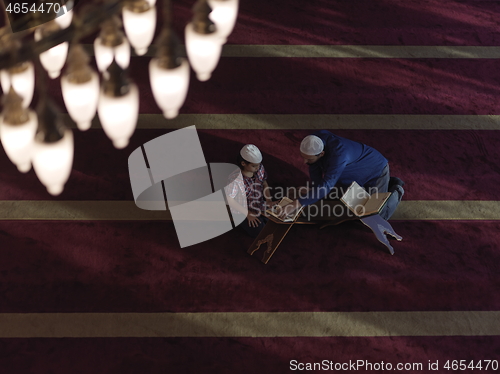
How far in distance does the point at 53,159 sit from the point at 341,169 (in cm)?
262

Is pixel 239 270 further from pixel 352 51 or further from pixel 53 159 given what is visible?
pixel 352 51

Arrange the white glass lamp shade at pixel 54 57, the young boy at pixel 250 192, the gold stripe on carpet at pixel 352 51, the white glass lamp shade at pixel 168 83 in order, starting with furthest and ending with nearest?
1. the gold stripe on carpet at pixel 352 51
2. the young boy at pixel 250 192
3. the white glass lamp shade at pixel 54 57
4. the white glass lamp shade at pixel 168 83

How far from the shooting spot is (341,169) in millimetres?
3893

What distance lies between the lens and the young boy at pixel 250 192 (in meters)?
4.05

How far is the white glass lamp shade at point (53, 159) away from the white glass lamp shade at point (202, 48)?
57cm

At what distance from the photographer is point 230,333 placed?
3.74 meters

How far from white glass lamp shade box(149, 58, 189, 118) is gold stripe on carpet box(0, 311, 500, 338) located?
2.33m

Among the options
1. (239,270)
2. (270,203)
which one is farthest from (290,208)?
(239,270)

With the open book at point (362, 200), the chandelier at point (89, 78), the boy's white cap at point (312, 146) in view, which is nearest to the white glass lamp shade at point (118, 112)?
the chandelier at point (89, 78)

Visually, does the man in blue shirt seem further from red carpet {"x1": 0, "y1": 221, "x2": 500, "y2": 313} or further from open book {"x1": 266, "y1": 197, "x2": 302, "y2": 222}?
red carpet {"x1": 0, "y1": 221, "x2": 500, "y2": 313}

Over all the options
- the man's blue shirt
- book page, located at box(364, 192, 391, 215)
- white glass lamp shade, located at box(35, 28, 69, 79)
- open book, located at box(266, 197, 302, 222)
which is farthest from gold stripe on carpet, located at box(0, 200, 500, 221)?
white glass lamp shade, located at box(35, 28, 69, 79)

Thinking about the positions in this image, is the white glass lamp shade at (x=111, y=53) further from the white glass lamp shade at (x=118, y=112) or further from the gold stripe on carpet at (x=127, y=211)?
the gold stripe on carpet at (x=127, y=211)

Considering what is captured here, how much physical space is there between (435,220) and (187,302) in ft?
7.22

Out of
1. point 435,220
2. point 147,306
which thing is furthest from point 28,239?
point 435,220
